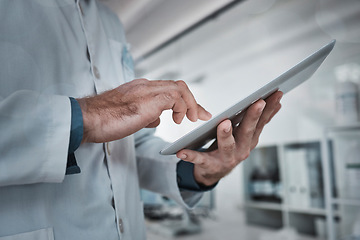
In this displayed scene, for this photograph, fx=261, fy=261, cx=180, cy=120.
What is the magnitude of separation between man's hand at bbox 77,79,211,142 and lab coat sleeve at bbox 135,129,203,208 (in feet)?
0.86

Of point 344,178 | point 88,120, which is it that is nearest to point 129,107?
point 88,120

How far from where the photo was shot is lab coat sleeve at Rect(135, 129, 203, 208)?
0.72 m

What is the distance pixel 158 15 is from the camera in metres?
2.22

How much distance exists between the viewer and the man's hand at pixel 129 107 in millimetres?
427

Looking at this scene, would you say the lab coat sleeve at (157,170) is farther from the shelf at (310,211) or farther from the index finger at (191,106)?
the shelf at (310,211)

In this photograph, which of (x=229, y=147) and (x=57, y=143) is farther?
(x=229, y=147)

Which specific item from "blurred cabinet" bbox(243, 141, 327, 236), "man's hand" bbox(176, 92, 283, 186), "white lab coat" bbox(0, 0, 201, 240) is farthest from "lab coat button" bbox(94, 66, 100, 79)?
"blurred cabinet" bbox(243, 141, 327, 236)

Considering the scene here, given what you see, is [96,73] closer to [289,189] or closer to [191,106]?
[191,106]

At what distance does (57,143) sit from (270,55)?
323cm

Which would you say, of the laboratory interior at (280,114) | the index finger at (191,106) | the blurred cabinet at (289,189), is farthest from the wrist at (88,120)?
the blurred cabinet at (289,189)

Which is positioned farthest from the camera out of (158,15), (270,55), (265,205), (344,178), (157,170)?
(270,55)

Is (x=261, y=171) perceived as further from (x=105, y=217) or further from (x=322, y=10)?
(x=105, y=217)

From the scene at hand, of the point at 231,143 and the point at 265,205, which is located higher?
the point at 231,143

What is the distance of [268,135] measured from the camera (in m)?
3.34
